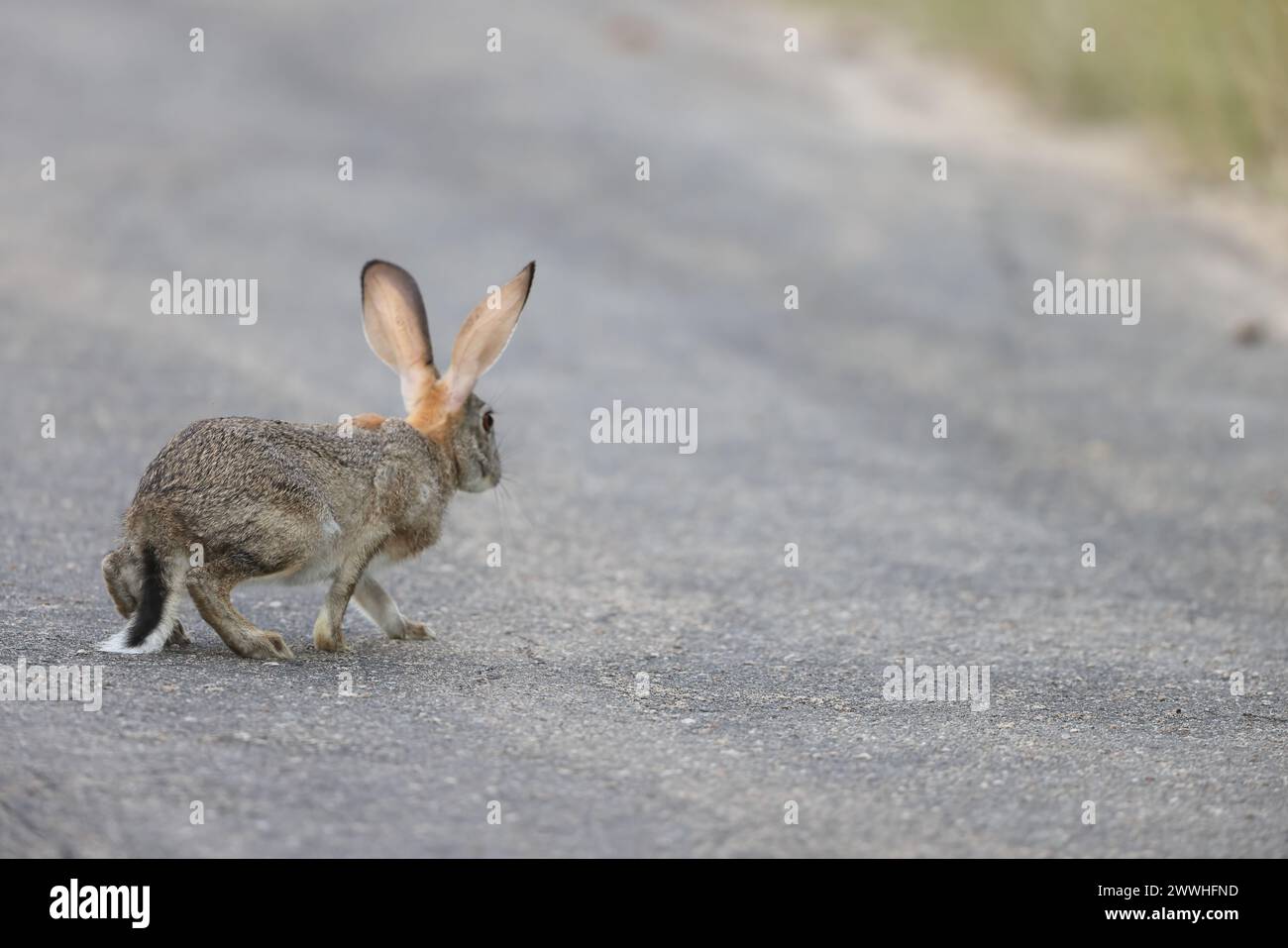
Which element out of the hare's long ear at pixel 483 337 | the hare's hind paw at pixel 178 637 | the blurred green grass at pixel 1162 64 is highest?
the blurred green grass at pixel 1162 64

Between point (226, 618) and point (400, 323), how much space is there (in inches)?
57.5

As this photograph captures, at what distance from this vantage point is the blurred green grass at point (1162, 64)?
38.4 feet

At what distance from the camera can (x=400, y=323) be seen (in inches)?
244

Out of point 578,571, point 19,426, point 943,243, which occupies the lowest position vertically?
point 578,571

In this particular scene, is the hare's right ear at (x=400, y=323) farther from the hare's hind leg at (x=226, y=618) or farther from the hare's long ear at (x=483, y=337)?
the hare's hind leg at (x=226, y=618)

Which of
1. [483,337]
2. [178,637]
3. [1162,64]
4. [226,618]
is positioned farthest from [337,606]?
[1162,64]

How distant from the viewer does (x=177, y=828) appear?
12.5 feet

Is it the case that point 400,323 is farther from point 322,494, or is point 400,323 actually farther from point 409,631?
point 409,631

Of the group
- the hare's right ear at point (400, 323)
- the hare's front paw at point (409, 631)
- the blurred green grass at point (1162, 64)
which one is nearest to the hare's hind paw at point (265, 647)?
the hare's front paw at point (409, 631)

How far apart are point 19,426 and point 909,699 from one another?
199 inches

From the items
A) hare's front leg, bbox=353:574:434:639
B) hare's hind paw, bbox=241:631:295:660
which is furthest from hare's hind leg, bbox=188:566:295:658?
hare's front leg, bbox=353:574:434:639

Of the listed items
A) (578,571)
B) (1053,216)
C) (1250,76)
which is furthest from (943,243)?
Answer: (578,571)

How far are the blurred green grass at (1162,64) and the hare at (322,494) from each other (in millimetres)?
7680

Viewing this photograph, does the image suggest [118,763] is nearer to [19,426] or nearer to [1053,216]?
[19,426]
